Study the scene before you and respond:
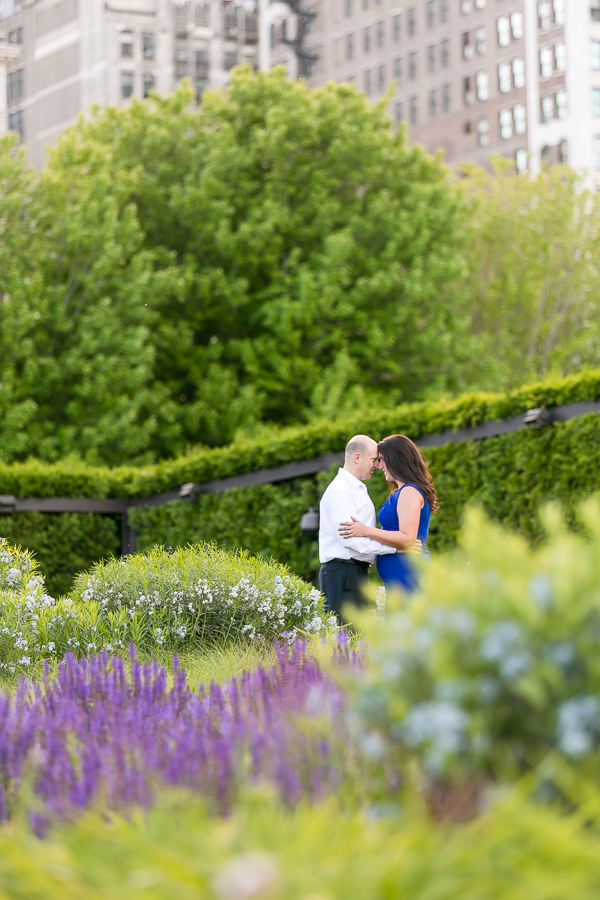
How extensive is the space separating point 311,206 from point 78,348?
587 centimetres

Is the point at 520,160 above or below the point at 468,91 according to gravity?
below

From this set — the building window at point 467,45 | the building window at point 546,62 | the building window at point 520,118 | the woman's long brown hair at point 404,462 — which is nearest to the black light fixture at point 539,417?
the woman's long brown hair at point 404,462

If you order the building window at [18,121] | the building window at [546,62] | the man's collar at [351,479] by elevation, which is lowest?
the man's collar at [351,479]

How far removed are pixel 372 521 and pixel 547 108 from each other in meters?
59.9

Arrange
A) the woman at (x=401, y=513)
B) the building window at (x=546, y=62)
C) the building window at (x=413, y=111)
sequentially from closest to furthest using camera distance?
the woman at (x=401, y=513) < the building window at (x=546, y=62) < the building window at (x=413, y=111)

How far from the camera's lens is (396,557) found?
243 inches

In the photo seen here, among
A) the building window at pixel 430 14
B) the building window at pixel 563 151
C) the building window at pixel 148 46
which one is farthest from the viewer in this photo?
the building window at pixel 148 46

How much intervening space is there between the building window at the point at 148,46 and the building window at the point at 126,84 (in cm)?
224

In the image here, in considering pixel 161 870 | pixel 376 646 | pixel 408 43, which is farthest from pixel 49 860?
pixel 408 43

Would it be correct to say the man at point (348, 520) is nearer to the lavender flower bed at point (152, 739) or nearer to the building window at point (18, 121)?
the lavender flower bed at point (152, 739)

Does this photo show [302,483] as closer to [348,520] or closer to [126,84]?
[348,520]

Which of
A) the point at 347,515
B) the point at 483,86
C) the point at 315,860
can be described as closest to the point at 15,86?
the point at 483,86

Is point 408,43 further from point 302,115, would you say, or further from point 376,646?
point 376,646

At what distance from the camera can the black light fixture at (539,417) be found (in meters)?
9.76
